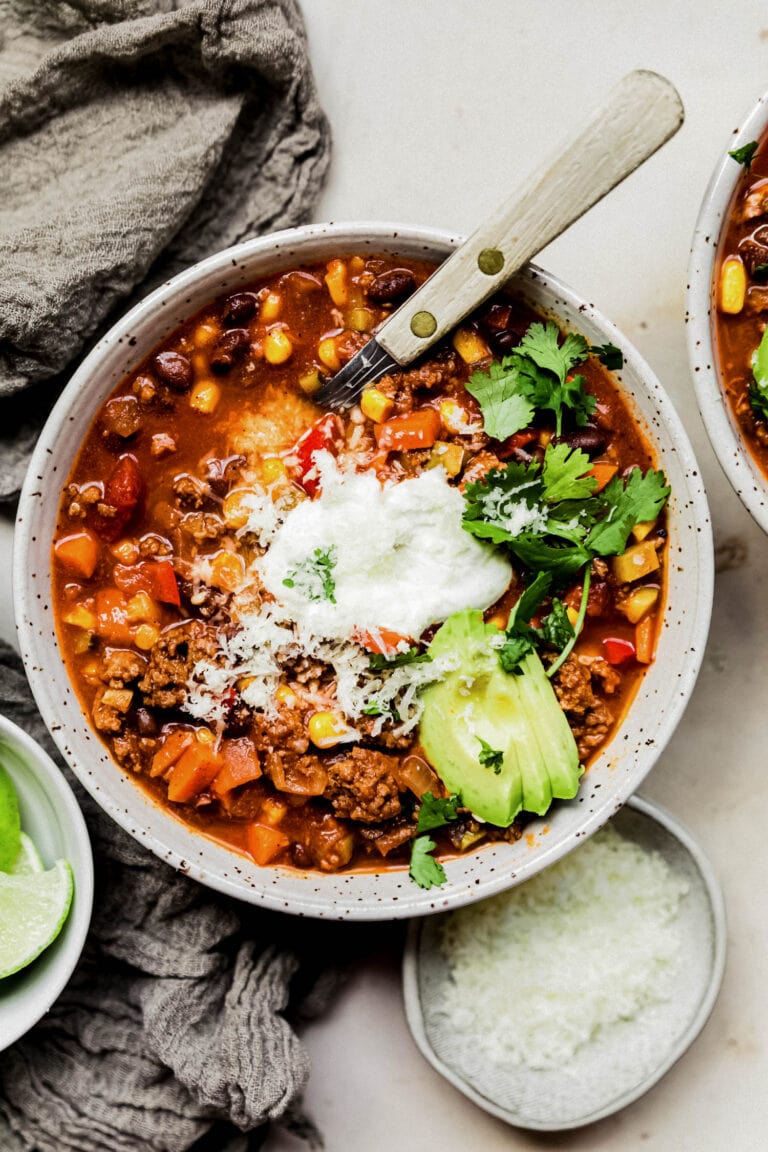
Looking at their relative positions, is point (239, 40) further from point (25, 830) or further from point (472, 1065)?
point (472, 1065)

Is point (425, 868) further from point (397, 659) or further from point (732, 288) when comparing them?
point (732, 288)

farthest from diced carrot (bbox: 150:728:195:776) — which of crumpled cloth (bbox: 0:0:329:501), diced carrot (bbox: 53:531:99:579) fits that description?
crumpled cloth (bbox: 0:0:329:501)

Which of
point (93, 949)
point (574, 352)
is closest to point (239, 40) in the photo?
point (574, 352)

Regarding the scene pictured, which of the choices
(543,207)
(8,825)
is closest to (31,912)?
(8,825)

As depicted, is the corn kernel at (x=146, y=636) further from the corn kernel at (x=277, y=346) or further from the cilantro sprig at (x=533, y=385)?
the cilantro sprig at (x=533, y=385)

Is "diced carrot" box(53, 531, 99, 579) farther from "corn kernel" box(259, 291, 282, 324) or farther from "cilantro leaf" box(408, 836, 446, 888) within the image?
"cilantro leaf" box(408, 836, 446, 888)

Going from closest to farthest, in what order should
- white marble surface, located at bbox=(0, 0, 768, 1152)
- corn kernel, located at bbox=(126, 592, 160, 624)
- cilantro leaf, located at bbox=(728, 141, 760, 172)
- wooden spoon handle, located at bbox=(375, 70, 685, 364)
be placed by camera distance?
1. wooden spoon handle, located at bbox=(375, 70, 685, 364)
2. cilantro leaf, located at bbox=(728, 141, 760, 172)
3. corn kernel, located at bbox=(126, 592, 160, 624)
4. white marble surface, located at bbox=(0, 0, 768, 1152)
